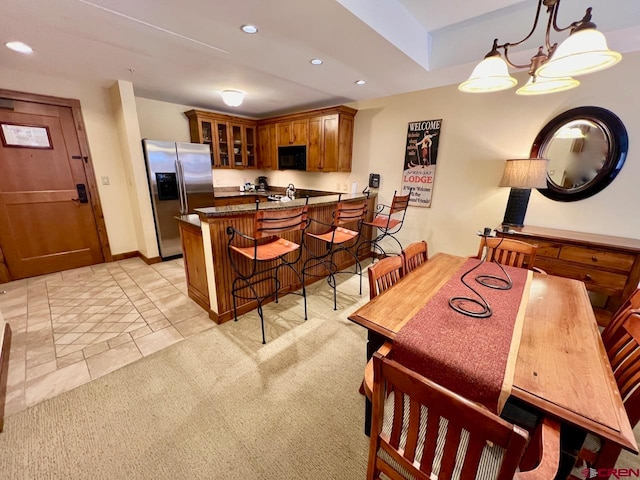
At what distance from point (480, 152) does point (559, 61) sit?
6.95 feet

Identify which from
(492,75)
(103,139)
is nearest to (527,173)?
(492,75)

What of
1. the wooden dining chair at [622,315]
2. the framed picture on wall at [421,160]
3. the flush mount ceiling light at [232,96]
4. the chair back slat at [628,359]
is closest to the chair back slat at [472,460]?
the chair back slat at [628,359]

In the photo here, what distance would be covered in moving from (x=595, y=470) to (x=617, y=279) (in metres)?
2.07

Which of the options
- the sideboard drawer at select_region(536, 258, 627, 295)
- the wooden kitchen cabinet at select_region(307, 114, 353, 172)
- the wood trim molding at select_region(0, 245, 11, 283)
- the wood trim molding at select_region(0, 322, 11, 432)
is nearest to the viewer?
the wood trim molding at select_region(0, 322, 11, 432)

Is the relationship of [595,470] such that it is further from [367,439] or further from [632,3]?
[632,3]

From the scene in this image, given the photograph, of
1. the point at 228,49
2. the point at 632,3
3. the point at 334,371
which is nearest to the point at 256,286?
the point at 334,371

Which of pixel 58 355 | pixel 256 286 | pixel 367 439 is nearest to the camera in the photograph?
pixel 367 439

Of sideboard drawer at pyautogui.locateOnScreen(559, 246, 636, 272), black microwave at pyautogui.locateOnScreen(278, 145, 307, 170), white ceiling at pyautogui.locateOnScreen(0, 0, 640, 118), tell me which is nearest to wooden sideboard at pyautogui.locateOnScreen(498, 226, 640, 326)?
sideboard drawer at pyautogui.locateOnScreen(559, 246, 636, 272)

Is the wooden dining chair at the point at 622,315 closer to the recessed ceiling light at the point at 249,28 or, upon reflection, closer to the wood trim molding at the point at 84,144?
the recessed ceiling light at the point at 249,28

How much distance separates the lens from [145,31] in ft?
6.66

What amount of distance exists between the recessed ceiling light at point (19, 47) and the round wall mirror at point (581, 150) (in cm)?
503

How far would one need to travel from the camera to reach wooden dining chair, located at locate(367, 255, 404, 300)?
4.50 feet

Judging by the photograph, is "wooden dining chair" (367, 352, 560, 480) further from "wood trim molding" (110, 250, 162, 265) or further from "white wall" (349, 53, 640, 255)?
"wood trim molding" (110, 250, 162, 265)

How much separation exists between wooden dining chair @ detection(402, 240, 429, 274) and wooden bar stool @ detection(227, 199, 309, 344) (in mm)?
946
